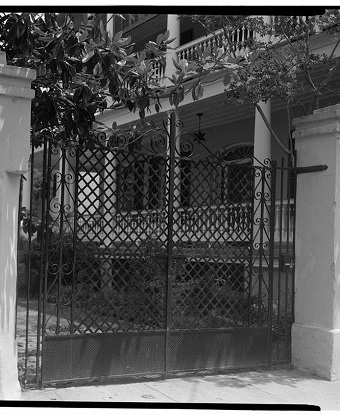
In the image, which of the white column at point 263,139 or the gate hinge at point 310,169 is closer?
the gate hinge at point 310,169

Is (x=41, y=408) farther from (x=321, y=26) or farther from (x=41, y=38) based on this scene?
(x=321, y=26)

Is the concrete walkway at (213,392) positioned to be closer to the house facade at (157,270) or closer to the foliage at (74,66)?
the house facade at (157,270)

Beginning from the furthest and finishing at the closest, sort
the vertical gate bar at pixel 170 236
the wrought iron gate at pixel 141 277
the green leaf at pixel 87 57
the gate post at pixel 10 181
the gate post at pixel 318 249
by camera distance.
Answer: the gate post at pixel 318 249 → the vertical gate bar at pixel 170 236 → the wrought iron gate at pixel 141 277 → the green leaf at pixel 87 57 → the gate post at pixel 10 181

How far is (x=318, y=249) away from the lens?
7082mm

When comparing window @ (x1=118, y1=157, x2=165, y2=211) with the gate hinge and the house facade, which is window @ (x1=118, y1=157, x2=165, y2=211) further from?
the gate hinge

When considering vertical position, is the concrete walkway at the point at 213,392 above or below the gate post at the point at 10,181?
below

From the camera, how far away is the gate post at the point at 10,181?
17.8 feet

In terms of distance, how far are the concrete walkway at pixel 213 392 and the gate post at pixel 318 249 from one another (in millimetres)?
330

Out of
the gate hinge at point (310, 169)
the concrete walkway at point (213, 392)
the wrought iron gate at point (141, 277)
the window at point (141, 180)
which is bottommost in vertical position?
the concrete walkway at point (213, 392)

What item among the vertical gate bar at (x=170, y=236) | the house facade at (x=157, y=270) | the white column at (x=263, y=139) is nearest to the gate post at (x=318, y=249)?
the house facade at (x=157, y=270)

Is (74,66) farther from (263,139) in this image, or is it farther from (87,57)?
(263,139)

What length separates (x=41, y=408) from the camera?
18.1ft

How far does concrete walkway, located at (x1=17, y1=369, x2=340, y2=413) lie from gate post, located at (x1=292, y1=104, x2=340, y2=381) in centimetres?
33

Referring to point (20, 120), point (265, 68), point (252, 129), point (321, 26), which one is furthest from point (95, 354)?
point (252, 129)
